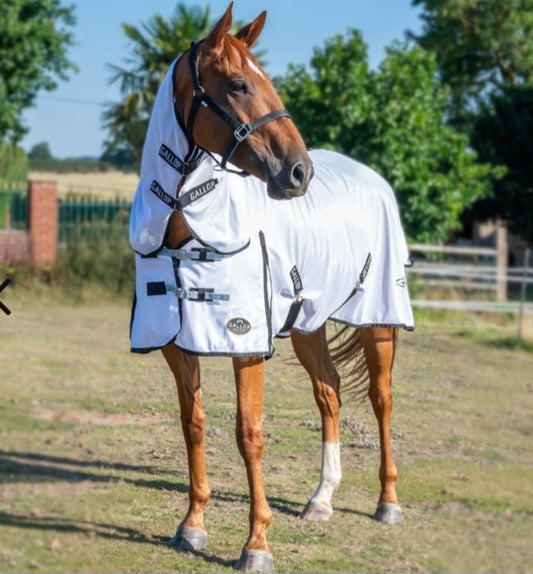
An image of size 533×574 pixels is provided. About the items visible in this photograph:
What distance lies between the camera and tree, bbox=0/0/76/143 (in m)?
31.4

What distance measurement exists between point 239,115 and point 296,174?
372mm

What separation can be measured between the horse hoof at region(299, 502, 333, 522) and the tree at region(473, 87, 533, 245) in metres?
29.8

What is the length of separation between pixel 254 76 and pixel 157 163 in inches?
22.6

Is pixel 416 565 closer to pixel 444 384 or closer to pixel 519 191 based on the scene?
pixel 444 384

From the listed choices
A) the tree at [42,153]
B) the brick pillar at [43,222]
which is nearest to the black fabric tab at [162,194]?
the brick pillar at [43,222]

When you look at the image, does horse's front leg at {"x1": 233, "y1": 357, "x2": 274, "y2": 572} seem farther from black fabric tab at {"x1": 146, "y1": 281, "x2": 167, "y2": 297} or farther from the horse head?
the horse head

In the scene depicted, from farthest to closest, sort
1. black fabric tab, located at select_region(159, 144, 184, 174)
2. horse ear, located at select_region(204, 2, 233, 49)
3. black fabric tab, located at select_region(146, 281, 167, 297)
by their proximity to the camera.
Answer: black fabric tab, located at select_region(146, 281, 167, 297), black fabric tab, located at select_region(159, 144, 184, 174), horse ear, located at select_region(204, 2, 233, 49)

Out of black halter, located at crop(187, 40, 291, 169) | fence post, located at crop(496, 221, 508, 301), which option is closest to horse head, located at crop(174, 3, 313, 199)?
black halter, located at crop(187, 40, 291, 169)

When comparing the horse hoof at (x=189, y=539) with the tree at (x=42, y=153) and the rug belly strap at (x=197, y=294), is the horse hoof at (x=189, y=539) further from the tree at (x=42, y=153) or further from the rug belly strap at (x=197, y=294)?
the tree at (x=42, y=153)

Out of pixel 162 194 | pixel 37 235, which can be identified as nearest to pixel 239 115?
pixel 162 194

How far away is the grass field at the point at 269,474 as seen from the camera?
453cm

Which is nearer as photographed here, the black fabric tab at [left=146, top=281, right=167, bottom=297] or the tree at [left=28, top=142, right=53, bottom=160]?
→ the black fabric tab at [left=146, top=281, right=167, bottom=297]

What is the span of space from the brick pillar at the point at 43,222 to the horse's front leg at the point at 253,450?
16.8 metres

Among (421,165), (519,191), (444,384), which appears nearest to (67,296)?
(421,165)
